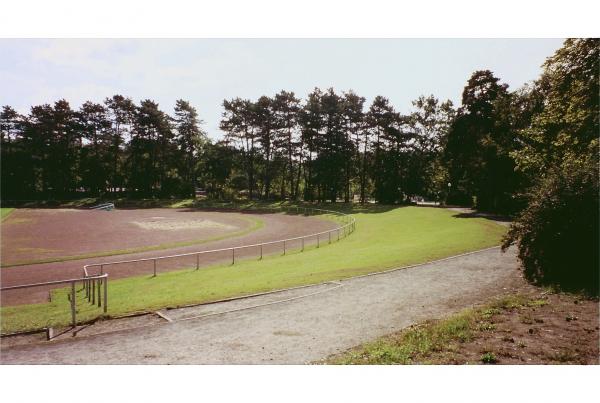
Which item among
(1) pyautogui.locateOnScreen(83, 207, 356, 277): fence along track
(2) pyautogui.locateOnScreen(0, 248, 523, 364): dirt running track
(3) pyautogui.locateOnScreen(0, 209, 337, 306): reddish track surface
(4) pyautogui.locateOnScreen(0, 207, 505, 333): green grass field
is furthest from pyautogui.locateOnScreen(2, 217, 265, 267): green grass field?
(2) pyautogui.locateOnScreen(0, 248, 523, 364): dirt running track

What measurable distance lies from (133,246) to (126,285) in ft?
37.1

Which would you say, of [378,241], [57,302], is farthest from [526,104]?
[57,302]

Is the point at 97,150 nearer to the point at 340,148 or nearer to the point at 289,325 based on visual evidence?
the point at 340,148

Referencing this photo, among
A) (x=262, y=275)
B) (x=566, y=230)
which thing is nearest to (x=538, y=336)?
(x=566, y=230)

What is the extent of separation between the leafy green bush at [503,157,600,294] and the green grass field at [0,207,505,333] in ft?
17.4

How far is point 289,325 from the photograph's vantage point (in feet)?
31.5

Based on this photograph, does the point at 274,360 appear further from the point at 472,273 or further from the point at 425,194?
the point at 425,194

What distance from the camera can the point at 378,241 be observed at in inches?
1023

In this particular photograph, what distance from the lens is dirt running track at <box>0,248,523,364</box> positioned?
26.1 ft

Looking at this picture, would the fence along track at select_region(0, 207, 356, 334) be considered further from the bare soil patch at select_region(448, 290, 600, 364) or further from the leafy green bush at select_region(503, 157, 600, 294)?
the leafy green bush at select_region(503, 157, 600, 294)

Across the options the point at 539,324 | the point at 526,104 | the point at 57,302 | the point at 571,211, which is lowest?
the point at 57,302

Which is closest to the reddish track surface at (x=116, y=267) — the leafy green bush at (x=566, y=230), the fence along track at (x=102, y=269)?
the fence along track at (x=102, y=269)

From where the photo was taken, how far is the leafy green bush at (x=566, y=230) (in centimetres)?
1149

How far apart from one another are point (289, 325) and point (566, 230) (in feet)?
31.9
